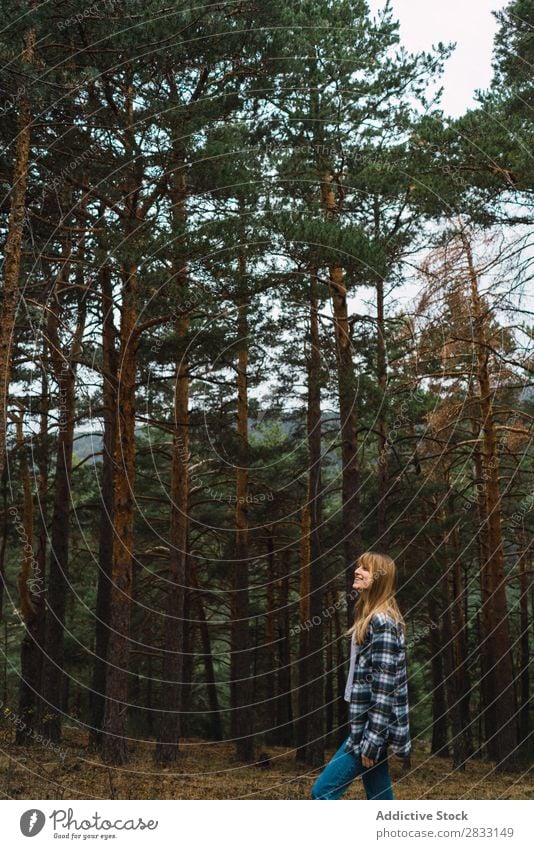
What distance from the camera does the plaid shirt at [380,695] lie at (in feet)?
17.6

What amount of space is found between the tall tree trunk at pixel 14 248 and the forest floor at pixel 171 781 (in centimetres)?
407

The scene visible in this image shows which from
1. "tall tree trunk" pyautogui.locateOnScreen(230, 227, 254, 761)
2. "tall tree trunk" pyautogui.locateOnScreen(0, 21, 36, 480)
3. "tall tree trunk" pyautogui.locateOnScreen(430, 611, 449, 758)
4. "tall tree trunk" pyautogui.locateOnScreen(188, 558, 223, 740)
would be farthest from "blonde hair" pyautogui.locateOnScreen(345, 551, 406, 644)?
"tall tree trunk" pyautogui.locateOnScreen(430, 611, 449, 758)

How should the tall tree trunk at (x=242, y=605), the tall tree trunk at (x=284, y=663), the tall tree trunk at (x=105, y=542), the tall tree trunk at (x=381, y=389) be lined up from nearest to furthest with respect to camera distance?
the tall tree trunk at (x=381, y=389)
the tall tree trunk at (x=105, y=542)
the tall tree trunk at (x=242, y=605)
the tall tree trunk at (x=284, y=663)

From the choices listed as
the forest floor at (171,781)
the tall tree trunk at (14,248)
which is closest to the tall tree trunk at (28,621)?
the forest floor at (171,781)

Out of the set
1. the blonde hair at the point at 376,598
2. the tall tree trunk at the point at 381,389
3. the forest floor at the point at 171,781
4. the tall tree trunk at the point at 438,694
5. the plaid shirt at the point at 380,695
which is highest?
the tall tree trunk at the point at 381,389

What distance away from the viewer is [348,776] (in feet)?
17.9

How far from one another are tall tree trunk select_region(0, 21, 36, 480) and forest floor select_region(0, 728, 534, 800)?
4073 millimetres

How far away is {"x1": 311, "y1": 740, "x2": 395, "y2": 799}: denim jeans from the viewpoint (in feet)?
18.0

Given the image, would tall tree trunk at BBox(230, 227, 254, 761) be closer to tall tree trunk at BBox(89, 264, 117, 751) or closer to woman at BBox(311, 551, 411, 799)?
tall tree trunk at BBox(89, 264, 117, 751)

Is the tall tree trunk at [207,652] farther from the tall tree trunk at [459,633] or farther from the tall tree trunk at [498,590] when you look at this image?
the tall tree trunk at [498,590]

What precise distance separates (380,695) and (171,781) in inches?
380

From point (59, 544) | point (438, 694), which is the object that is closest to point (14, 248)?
point (59, 544)

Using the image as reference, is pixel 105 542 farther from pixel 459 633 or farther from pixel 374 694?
pixel 374 694

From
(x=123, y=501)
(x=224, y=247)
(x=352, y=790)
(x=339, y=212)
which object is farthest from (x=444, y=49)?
(x=352, y=790)
